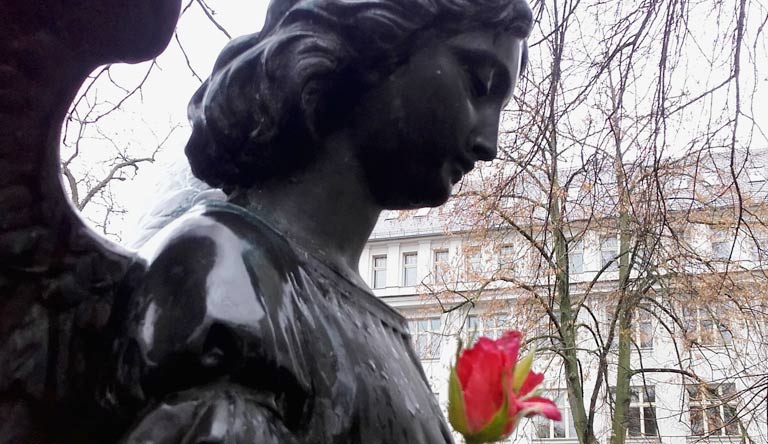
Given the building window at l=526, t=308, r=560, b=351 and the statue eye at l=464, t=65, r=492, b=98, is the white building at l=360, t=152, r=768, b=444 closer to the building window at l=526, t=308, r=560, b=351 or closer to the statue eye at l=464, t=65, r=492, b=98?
the building window at l=526, t=308, r=560, b=351

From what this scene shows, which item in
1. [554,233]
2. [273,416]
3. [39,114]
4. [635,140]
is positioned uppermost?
[554,233]

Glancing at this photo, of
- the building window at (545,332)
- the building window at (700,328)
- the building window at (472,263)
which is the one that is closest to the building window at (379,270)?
the building window at (472,263)

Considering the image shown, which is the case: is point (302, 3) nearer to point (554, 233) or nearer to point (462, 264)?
point (554, 233)

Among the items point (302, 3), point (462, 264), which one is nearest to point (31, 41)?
point (302, 3)

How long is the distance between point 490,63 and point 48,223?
634mm

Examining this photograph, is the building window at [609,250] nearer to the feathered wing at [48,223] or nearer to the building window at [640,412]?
the building window at [640,412]

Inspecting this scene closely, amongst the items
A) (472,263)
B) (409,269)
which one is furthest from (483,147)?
(409,269)

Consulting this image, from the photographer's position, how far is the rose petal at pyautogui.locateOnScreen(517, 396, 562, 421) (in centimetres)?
82

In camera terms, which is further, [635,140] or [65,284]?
[635,140]

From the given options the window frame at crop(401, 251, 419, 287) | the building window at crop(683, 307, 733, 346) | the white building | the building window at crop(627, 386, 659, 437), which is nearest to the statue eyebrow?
the white building

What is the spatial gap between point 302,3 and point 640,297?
8884 mm

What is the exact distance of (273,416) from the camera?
0.86 meters

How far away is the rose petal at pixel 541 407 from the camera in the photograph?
818mm

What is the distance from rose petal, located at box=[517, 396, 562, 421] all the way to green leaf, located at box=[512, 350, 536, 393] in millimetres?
24
